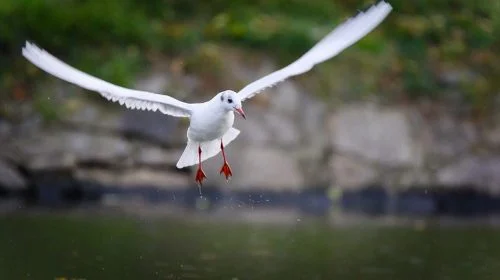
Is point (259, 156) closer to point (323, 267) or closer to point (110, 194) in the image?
point (110, 194)

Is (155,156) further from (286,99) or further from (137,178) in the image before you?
(286,99)

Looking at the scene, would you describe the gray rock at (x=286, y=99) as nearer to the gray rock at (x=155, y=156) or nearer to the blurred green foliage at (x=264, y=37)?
the blurred green foliage at (x=264, y=37)

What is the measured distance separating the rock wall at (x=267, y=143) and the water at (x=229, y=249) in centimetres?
229

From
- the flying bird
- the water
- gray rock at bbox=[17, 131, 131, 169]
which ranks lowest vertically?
the water

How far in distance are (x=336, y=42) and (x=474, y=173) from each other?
28.0 ft

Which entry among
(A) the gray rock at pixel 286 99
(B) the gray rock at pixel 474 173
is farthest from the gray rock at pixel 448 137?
(A) the gray rock at pixel 286 99

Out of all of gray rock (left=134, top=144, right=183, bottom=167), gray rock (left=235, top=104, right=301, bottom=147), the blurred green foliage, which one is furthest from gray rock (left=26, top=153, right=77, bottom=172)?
gray rock (left=235, top=104, right=301, bottom=147)

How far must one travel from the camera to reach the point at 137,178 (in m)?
18.2

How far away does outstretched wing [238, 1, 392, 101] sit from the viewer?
10828 millimetres

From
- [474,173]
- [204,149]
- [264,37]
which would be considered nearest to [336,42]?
[204,149]

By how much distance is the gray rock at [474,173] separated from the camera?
19.0 metres

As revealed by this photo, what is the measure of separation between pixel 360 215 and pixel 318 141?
2.04 metres

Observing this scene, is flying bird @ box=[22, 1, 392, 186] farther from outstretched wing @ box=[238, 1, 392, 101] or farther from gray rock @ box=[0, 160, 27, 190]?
gray rock @ box=[0, 160, 27, 190]

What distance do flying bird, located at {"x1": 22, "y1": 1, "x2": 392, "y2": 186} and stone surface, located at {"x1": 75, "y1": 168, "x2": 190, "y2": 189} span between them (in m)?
6.89
